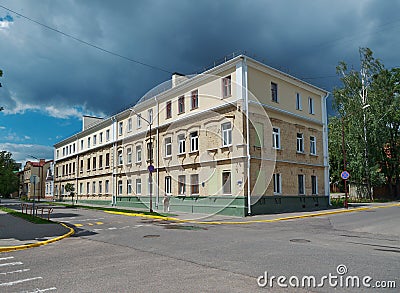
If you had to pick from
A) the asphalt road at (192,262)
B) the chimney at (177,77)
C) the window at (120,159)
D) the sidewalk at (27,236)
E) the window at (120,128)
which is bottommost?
the sidewalk at (27,236)

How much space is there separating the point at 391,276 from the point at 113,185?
117 feet

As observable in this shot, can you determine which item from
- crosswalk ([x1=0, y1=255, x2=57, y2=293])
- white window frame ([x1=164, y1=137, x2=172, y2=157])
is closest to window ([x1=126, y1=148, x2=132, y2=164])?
white window frame ([x1=164, y1=137, x2=172, y2=157])

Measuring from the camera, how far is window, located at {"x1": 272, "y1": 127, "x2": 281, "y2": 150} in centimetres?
2568

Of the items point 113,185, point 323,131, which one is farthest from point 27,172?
point 323,131

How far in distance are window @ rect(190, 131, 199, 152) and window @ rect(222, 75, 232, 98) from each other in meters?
4.22

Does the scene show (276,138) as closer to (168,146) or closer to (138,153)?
(168,146)

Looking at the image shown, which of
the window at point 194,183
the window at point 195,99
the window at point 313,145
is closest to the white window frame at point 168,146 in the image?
the window at point 194,183

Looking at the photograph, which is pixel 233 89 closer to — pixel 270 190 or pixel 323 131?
pixel 270 190

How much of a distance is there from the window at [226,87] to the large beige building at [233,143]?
0.23ft

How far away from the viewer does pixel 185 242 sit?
38.3 feet

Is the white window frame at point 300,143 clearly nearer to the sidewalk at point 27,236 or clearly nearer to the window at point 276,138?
the window at point 276,138

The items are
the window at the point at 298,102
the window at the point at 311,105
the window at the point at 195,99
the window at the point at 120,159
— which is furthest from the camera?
the window at the point at 120,159

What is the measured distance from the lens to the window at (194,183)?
26547mm

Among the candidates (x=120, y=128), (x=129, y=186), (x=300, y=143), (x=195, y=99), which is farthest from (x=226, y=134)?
(x=120, y=128)
